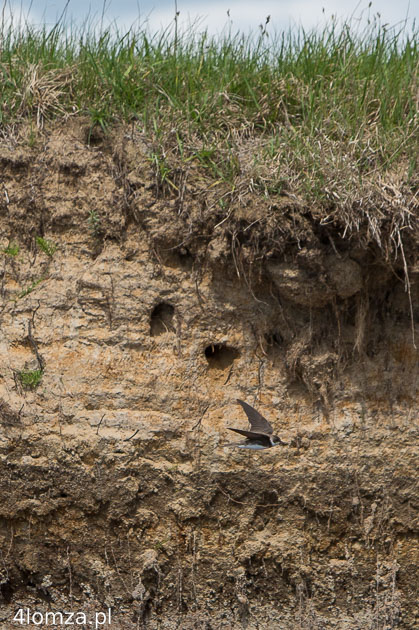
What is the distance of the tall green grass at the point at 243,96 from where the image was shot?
373cm

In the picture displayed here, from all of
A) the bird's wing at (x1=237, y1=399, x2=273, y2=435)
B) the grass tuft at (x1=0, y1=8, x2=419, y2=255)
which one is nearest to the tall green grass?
the grass tuft at (x1=0, y1=8, x2=419, y2=255)

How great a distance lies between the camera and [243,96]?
4086 millimetres

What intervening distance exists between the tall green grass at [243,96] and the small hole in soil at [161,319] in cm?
73

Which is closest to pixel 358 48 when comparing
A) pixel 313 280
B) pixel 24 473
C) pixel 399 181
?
pixel 399 181

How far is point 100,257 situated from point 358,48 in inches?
75.1

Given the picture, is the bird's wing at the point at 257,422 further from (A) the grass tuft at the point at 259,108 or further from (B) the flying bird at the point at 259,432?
(A) the grass tuft at the point at 259,108

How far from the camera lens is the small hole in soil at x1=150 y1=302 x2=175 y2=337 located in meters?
3.76

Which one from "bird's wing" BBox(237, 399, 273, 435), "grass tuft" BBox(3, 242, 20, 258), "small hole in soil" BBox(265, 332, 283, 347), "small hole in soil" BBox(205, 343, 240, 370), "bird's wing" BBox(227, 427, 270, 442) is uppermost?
"grass tuft" BBox(3, 242, 20, 258)

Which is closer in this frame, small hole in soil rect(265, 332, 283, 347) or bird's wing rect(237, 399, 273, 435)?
bird's wing rect(237, 399, 273, 435)

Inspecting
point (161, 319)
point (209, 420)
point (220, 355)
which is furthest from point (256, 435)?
point (161, 319)

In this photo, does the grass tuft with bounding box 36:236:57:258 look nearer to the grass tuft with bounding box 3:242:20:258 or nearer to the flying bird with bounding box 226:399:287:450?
the grass tuft with bounding box 3:242:20:258

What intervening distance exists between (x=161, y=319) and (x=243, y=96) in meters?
1.34

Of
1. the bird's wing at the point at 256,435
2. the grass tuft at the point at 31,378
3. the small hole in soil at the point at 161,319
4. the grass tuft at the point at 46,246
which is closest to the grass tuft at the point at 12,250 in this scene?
the grass tuft at the point at 46,246

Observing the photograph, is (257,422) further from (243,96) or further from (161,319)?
(243,96)
